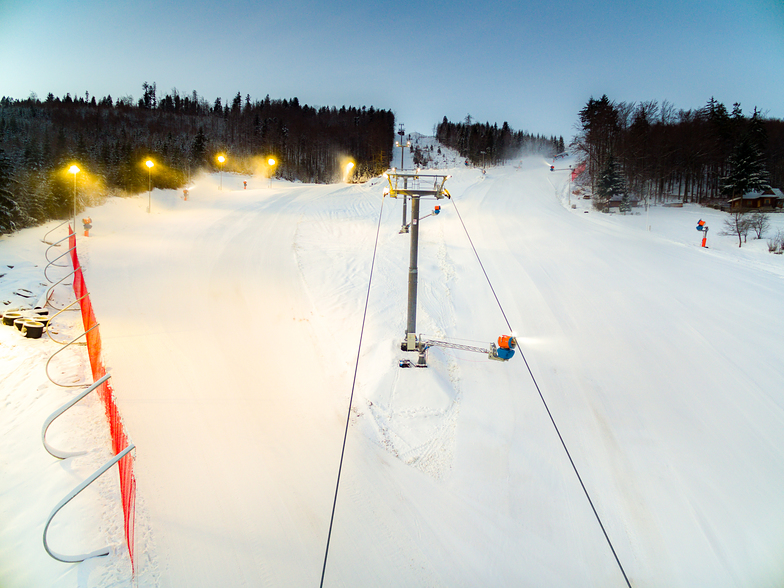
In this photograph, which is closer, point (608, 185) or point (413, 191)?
point (413, 191)

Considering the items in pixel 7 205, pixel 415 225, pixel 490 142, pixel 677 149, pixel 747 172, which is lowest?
pixel 415 225

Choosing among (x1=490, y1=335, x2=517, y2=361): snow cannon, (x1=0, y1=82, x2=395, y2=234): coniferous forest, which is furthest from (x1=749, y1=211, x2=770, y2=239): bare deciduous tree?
(x1=0, y1=82, x2=395, y2=234): coniferous forest

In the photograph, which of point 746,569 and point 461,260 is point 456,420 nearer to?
point 746,569

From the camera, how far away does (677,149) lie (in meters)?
34.1

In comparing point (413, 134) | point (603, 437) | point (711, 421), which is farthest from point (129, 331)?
point (413, 134)

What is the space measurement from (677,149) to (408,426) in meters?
41.9

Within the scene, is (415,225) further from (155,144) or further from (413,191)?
(155,144)

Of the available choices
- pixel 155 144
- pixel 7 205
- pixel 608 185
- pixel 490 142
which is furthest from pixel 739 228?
pixel 490 142

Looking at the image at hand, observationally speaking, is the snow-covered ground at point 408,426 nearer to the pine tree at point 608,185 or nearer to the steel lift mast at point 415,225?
the steel lift mast at point 415,225

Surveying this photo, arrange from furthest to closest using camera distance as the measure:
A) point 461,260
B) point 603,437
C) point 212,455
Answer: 1. point 461,260
2. point 603,437
3. point 212,455

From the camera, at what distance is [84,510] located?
504cm

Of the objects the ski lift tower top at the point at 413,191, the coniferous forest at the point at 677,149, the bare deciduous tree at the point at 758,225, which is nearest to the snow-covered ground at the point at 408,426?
the ski lift tower top at the point at 413,191

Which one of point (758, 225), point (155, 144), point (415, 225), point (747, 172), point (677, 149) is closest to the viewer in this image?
point (415, 225)

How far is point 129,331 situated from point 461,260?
41.1 feet
